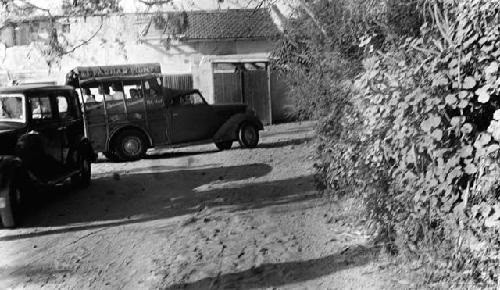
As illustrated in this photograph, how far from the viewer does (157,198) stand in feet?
34.0

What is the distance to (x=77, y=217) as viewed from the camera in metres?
9.28

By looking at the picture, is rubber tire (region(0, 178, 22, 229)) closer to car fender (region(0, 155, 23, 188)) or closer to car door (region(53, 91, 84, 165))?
car fender (region(0, 155, 23, 188))

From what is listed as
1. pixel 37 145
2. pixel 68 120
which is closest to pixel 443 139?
pixel 37 145

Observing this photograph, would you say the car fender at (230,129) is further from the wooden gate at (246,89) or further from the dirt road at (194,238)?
the wooden gate at (246,89)

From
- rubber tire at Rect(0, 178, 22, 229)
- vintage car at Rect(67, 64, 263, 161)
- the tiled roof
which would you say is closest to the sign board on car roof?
vintage car at Rect(67, 64, 263, 161)

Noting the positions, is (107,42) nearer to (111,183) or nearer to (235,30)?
(235,30)

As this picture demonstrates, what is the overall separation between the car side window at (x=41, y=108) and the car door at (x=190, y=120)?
5.09 metres

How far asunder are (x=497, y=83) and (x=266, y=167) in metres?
9.03

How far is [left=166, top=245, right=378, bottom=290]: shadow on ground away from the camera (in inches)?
226

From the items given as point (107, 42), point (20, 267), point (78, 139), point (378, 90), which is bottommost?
point (20, 267)

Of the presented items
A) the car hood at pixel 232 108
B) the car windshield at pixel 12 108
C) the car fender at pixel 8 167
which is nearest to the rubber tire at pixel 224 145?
the car hood at pixel 232 108

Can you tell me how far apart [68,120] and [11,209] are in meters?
3.03

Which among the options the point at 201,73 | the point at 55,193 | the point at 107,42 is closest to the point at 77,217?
the point at 55,193

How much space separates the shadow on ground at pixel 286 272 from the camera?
5742 millimetres
